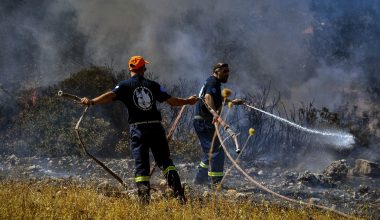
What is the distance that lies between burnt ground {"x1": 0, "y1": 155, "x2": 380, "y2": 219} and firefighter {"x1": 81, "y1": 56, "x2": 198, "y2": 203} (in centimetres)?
70

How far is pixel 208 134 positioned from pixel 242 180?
59.1 inches

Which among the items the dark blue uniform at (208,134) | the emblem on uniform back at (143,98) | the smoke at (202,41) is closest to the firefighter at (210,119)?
the dark blue uniform at (208,134)

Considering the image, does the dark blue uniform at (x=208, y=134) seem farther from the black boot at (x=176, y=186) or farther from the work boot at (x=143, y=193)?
the work boot at (x=143, y=193)

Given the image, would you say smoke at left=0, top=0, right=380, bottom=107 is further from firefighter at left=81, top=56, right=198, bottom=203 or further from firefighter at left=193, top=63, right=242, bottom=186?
firefighter at left=81, top=56, right=198, bottom=203

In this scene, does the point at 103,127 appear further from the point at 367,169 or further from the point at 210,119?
the point at 367,169

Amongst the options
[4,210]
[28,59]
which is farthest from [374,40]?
[4,210]

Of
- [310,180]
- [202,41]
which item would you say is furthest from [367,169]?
[202,41]

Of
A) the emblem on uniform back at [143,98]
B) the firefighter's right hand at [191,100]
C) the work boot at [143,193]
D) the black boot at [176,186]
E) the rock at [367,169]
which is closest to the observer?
the work boot at [143,193]

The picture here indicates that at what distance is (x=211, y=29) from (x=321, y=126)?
768 centimetres

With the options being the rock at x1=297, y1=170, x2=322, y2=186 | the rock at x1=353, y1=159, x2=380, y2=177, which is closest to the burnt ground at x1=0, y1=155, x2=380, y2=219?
the rock at x1=297, y1=170, x2=322, y2=186

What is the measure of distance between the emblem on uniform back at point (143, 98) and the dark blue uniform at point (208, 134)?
1.37 m

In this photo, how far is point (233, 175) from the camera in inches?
311

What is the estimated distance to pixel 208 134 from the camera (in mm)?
6266

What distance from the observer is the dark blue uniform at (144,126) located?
4570 millimetres
